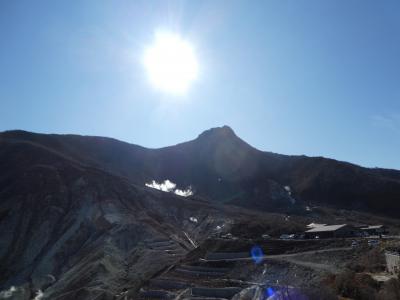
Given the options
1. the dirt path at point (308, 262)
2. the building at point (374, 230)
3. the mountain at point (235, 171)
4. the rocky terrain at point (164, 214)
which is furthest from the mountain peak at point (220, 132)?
the dirt path at point (308, 262)

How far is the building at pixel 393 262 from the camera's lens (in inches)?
1446

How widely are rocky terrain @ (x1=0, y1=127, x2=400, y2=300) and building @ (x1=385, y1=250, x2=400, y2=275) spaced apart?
5.05 meters

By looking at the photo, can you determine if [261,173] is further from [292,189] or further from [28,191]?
[28,191]

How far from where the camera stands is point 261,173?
164m

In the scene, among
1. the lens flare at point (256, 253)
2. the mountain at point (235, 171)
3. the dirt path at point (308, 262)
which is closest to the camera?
the dirt path at point (308, 262)

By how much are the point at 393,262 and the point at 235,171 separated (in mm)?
131074

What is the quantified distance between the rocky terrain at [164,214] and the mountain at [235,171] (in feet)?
1.40

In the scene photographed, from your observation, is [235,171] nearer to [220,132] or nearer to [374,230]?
[220,132]

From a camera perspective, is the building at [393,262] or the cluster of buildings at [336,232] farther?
the cluster of buildings at [336,232]

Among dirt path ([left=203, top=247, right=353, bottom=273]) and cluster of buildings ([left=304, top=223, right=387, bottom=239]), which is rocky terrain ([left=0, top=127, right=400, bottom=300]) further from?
cluster of buildings ([left=304, top=223, right=387, bottom=239])

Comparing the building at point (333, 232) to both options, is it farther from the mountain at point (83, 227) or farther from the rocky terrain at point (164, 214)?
the mountain at point (83, 227)

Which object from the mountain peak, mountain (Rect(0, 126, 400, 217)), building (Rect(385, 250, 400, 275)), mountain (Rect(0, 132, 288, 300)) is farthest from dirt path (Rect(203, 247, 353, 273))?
the mountain peak

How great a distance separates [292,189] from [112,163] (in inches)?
2625

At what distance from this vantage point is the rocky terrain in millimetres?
55188
